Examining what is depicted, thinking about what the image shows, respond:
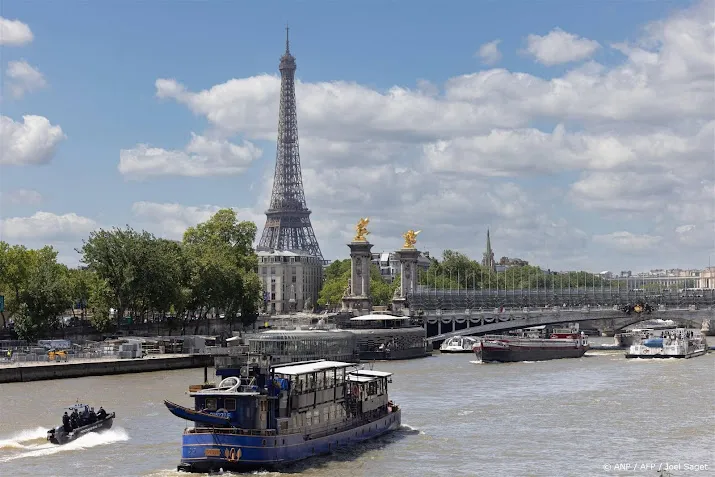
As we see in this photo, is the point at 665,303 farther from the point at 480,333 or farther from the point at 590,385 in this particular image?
the point at 590,385

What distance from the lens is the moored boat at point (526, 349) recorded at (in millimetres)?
89188

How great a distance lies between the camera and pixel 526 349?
92000mm

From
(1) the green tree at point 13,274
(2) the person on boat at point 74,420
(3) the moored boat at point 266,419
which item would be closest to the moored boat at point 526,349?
(1) the green tree at point 13,274

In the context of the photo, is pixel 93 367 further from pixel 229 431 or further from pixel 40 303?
pixel 229 431

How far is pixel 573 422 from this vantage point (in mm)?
50469

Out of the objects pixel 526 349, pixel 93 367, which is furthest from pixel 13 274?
pixel 526 349

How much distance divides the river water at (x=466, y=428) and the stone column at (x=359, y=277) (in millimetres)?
43255

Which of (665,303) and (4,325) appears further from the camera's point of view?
(665,303)

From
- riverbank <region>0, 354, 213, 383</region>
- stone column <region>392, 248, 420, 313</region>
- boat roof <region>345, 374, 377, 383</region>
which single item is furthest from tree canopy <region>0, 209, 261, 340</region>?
boat roof <region>345, 374, 377, 383</region>

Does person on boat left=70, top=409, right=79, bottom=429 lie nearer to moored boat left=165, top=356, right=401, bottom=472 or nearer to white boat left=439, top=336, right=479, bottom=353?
moored boat left=165, top=356, right=401, bottom=472

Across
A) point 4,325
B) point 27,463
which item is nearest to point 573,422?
point 27,463

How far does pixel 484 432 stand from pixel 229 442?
13.6 meters

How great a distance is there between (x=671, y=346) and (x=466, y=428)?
4751 cm

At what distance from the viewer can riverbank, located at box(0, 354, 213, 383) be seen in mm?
65375
